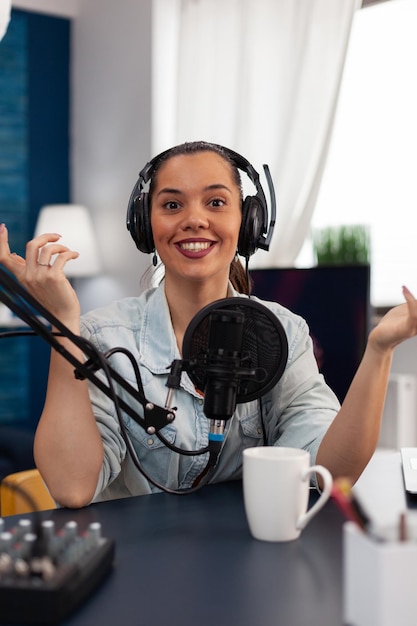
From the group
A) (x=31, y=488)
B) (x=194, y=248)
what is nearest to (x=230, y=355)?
(x=194, y=248)

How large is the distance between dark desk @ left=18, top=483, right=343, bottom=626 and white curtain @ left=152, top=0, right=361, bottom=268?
241cm

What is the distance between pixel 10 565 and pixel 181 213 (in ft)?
2.86

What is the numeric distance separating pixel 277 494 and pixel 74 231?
3.36 metres

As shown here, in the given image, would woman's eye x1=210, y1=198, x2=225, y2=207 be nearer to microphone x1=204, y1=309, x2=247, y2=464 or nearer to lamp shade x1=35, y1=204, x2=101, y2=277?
microphone x1=204, y1=309, x2=247, y2=464

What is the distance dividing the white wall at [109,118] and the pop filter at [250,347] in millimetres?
2845

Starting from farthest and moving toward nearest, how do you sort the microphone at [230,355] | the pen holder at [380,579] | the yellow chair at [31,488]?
1. the yellow chair at [31,488]
2. the microphone at [230,355]
3. the pen holder at [380,579]

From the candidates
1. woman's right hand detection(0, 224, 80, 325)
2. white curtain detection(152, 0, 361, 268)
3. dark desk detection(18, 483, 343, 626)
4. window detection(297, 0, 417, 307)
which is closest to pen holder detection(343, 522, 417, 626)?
dark desk detection(18, 483, 343, 626)

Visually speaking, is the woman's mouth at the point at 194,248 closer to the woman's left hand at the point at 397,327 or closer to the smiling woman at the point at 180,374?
the smiling woman at the point at 180,374

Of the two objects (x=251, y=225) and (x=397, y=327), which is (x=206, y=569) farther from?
(x=251, y=225)

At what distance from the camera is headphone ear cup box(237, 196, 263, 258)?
4.91 feet

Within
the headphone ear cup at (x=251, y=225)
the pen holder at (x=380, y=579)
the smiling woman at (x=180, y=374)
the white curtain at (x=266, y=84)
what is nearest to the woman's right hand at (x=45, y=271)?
the smiling woman at (x=180, y=374)

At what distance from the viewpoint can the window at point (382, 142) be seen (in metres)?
3.06

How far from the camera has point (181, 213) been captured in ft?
4.84

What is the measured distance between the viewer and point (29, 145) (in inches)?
177
